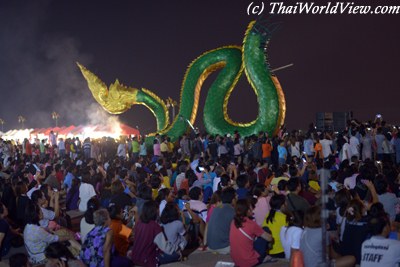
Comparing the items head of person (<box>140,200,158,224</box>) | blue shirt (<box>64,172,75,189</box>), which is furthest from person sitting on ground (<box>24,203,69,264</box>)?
blue shirt (<box>64,172,75,189</box>)

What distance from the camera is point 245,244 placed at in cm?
704

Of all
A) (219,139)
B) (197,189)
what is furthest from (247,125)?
(197,189)

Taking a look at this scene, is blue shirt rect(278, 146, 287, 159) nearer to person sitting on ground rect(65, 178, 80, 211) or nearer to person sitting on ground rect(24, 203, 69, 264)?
person sitting on ground rect(65, 178, 80, 211)

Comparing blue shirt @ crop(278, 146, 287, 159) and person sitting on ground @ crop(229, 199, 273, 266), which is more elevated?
blue shirt @ crop(278, 146, 287, 159)

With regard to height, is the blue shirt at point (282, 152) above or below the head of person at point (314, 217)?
above

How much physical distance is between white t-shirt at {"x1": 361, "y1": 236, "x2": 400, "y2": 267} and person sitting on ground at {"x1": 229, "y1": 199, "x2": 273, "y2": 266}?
1789mm

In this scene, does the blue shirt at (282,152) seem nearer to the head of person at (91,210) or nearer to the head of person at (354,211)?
the head of person at (91,210)

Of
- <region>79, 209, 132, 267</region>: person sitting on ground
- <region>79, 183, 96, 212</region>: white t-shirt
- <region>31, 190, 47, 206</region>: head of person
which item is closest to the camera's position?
<region>79, 209, 132, 267</region>: person sitting on ground

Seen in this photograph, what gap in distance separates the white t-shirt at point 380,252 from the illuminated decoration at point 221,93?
14275mm

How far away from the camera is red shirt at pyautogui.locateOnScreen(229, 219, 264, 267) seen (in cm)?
698

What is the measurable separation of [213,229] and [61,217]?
2.93m

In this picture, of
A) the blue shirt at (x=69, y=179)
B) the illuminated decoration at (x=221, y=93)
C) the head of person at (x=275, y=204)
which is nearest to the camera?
the head of person at (x=275, y=204)

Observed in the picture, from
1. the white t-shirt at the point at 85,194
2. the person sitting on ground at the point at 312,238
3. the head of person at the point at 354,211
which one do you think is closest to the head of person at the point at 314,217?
the person sitting on ground at the point at 312,238

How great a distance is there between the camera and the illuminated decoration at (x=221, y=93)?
19.7 metres
